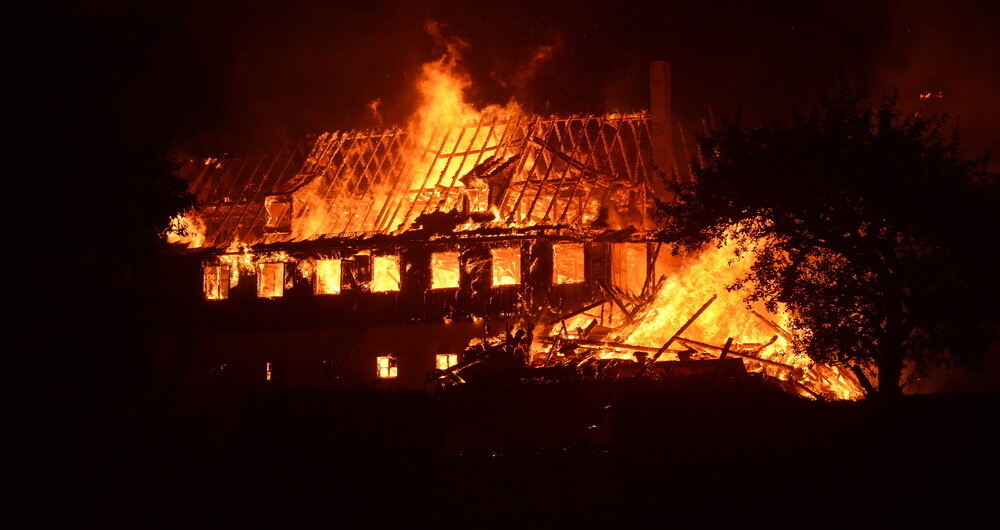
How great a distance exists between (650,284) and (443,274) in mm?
6484

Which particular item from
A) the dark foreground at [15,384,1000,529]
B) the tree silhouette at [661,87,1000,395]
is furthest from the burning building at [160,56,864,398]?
the dark foreground at [15,384,1000,529]

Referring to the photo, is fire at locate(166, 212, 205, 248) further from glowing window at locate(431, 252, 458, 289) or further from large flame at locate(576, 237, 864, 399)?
large flame at locate(576, 237, 864, 399)

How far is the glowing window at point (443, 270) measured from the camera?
29.2 m

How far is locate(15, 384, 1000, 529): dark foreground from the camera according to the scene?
13.2 metres

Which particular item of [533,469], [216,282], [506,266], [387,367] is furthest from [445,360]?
[533,469]

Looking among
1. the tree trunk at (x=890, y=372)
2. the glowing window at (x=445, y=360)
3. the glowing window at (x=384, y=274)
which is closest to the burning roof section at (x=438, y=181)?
the glowing window at (x=384, y=274)

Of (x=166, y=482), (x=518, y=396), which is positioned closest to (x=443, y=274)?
(x=518, y=396)

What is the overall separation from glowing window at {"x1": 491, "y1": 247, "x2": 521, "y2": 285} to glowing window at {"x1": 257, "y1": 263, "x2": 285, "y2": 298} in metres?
7.89

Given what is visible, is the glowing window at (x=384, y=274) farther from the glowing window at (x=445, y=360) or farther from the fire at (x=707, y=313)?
the fire at (x=707, y=313)

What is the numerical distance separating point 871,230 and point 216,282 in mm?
22545

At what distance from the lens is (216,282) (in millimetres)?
32531

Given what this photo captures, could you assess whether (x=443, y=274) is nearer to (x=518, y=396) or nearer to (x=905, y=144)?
(x=518, y=396)

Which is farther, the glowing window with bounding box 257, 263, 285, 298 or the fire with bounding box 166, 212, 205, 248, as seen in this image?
the fire with bounding box 166, 212, 205, 248

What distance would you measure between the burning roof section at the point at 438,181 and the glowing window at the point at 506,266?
0.91m
